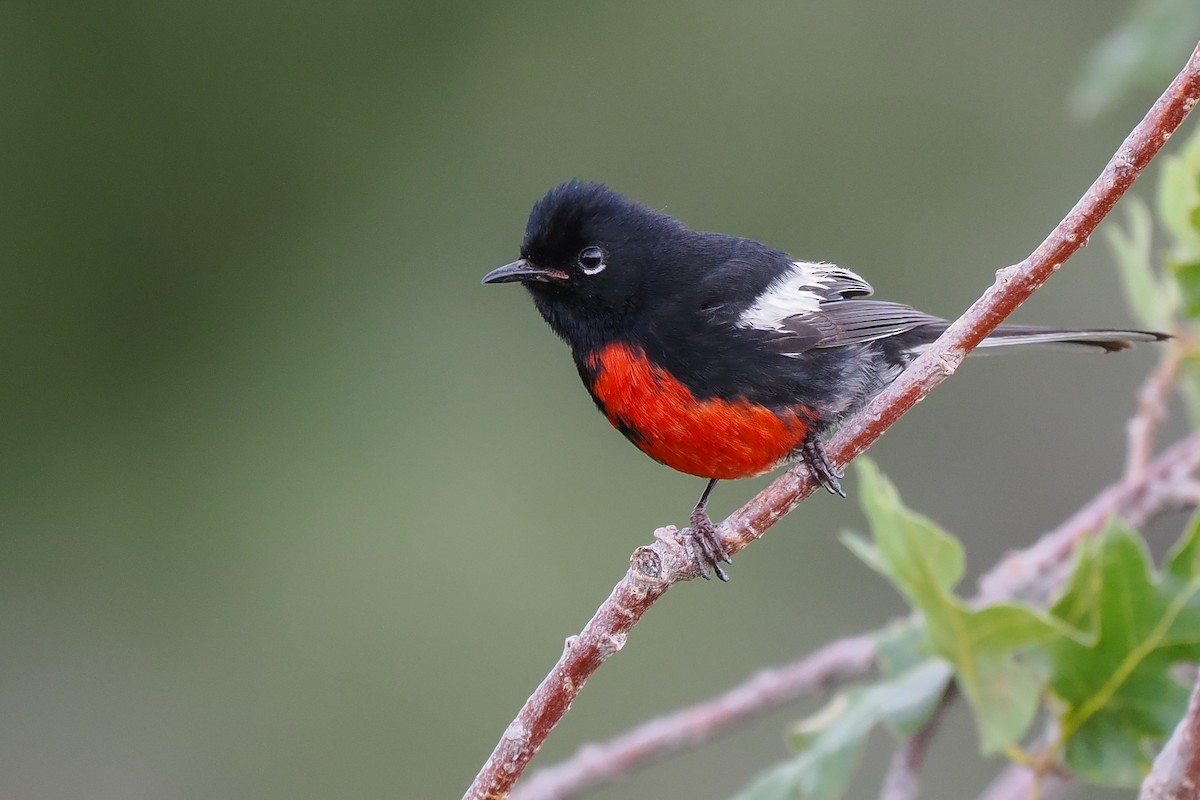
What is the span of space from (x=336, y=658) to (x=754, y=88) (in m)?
4.17

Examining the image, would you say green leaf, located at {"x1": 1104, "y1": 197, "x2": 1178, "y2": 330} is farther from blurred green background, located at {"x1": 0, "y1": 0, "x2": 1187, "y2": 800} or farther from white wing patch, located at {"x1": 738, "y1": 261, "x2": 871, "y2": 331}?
blurred green background, located at {"x1": 0, "y1": 0, "x2": 1187, "y2": 800}

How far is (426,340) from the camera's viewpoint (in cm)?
801

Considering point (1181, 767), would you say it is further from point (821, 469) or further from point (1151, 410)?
point (1151, 410)

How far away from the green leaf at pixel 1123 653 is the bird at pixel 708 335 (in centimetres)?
58

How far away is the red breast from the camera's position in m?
3.05

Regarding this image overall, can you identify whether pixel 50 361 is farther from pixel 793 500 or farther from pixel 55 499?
pixel 793 500

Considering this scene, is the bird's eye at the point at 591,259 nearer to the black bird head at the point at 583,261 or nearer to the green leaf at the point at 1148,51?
the black bird head at the point at 583,261

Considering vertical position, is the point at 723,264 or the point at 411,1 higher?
the point at 411,1

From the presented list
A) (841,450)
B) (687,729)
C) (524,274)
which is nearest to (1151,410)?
(841,450)

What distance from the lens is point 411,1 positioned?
8016 mm

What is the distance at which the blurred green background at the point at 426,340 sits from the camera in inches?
293

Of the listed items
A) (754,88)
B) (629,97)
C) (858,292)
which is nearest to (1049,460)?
(754,88)

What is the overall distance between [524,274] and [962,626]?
61.0 inches

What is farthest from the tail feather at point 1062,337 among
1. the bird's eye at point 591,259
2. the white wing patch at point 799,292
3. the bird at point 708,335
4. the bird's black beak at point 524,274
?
the bird's black beak at point 524,274
